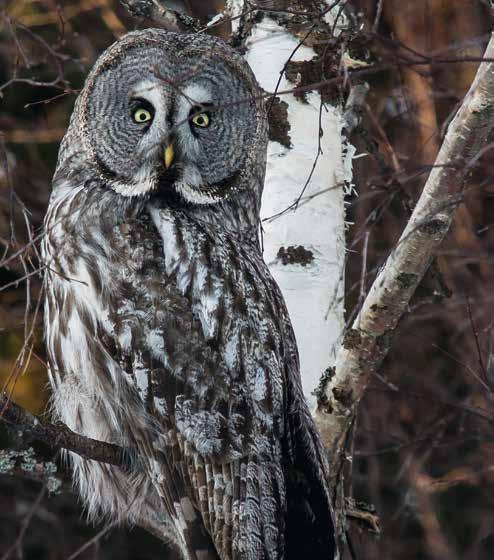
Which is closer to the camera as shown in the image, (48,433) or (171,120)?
(48,433)

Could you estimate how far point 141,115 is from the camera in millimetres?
3393

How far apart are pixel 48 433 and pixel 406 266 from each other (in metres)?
1.00

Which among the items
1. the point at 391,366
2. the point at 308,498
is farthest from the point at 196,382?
the point at 391,366

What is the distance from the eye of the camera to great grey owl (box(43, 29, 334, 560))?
3064mm

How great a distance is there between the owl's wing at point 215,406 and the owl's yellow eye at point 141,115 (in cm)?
44

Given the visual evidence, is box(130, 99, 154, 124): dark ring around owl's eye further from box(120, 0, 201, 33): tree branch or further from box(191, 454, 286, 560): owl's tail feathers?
box(191, 454, 286, 560): owl's tail feathers

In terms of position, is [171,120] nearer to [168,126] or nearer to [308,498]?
[168,126]

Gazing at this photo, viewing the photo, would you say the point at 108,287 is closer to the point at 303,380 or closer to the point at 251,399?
the point at 251,399

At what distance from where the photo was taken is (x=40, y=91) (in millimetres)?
7066

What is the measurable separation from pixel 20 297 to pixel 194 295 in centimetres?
353

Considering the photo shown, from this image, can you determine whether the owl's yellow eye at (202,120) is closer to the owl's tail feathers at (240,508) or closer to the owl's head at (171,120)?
the owl's head at (171,120)

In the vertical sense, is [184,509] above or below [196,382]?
below

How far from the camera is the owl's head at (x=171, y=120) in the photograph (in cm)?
335

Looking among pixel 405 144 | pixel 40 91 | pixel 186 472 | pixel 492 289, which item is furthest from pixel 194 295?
pixel 40 91
